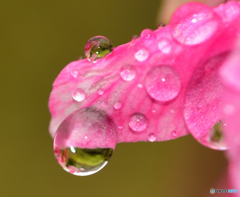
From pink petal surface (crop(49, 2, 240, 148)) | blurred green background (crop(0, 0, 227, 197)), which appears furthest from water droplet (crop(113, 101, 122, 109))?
blurred green background (crop(0, 0, 227, 197))

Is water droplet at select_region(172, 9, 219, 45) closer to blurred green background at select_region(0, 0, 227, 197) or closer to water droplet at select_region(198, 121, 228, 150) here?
water droplet at select_region(198, 121, 228, 150)

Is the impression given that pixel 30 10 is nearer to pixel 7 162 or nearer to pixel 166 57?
pixel 7 162

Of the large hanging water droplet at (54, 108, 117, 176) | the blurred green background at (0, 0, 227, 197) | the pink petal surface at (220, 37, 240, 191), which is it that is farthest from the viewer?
the blurred green background at (0, 0, 227, 197)

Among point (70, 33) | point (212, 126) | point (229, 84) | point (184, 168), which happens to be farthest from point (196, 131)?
point (184, 168)

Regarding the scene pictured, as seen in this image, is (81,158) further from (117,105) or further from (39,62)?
(39,62)

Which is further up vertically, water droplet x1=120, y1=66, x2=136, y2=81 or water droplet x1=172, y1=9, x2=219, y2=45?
water droplet x1=172, y1=9, x2=219, y2=45

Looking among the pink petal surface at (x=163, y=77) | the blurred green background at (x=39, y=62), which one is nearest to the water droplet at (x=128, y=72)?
the pink petal surface at (x=163, y=77)
